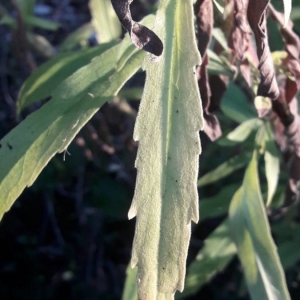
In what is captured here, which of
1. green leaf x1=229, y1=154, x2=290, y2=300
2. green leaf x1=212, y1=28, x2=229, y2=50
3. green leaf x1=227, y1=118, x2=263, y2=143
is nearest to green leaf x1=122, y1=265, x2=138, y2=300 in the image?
green leaf x1=229, y1=154, x2=290, y2=300

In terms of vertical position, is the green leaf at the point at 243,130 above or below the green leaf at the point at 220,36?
below

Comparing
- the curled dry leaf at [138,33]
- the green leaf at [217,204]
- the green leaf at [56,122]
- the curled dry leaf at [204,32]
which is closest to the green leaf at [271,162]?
the green leaf at [217,204]

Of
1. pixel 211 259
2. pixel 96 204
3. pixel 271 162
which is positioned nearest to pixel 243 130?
pixel 271 162

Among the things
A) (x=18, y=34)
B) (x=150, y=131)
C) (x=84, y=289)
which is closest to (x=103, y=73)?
(x=150, y=131)

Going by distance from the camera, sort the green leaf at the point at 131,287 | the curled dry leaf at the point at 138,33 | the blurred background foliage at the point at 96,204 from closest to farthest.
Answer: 1. the curled dry leaf at the point at 138,33
2. the green leaf at the point at 131,287
3. the blurred background foliage at the point at 96,204

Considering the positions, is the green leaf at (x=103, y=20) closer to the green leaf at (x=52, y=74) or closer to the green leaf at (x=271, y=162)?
the green leaf at (x=52, y=74)

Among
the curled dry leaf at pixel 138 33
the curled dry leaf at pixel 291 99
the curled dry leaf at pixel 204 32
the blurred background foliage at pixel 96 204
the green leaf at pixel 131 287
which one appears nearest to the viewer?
the curled dry leaf at pixel 138 33

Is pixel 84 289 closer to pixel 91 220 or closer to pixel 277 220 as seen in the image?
pixel 91 220
